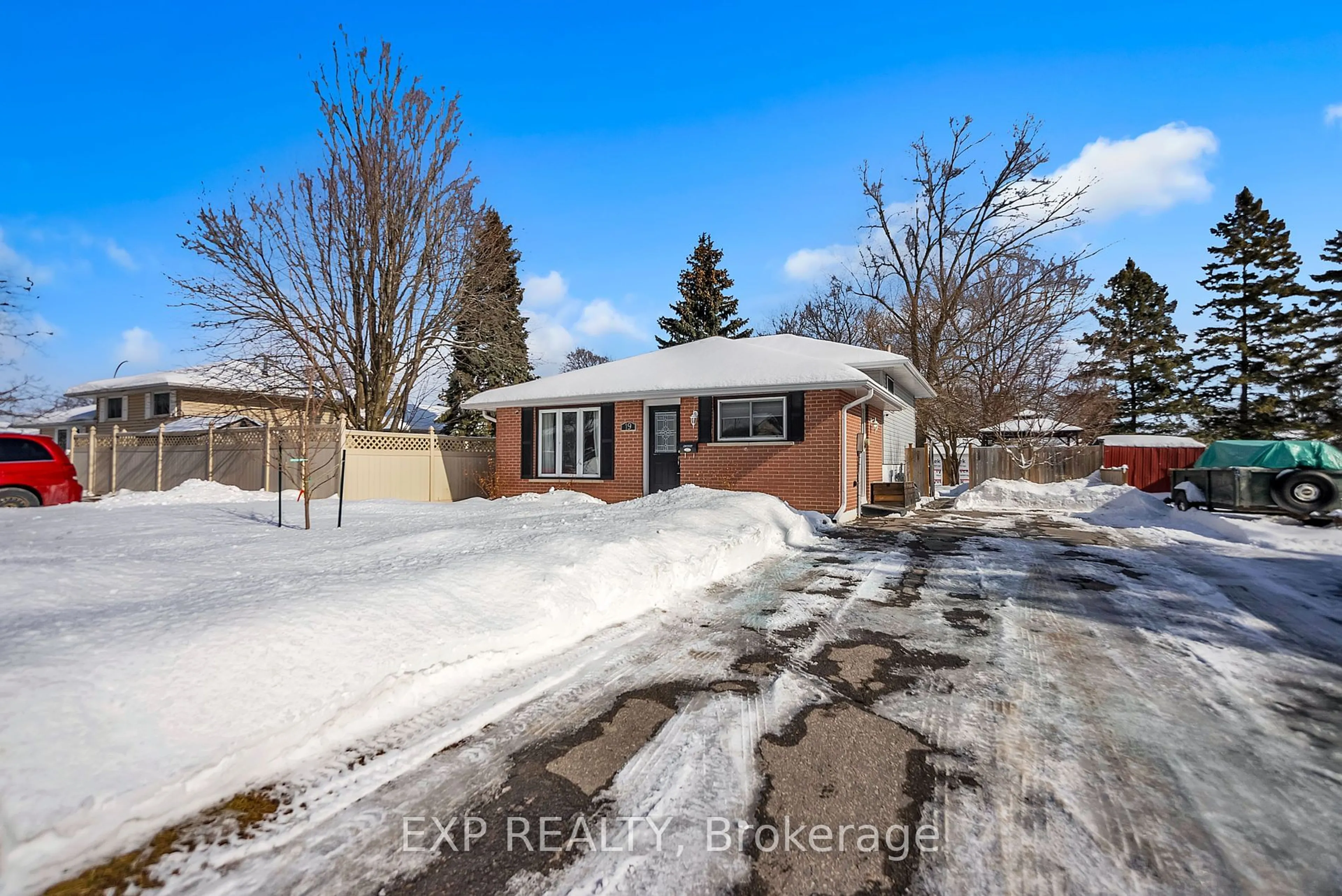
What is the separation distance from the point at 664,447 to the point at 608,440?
4.25 ft

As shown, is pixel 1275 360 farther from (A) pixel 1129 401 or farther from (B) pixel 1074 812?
(B) pixel 1074 812

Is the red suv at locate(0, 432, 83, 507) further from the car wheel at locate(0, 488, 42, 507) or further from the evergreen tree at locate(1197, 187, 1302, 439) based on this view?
the evergreen tree at locate(1197, 187, 1302, 439)

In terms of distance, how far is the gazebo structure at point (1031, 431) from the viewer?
73.2 feet

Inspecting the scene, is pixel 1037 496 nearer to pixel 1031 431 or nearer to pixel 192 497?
pixel 1031 431

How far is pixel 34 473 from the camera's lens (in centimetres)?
1022

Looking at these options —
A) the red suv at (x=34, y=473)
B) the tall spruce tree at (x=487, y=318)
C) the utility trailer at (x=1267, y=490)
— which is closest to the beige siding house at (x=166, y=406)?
the tall spruce tree at (x=487, y=318)

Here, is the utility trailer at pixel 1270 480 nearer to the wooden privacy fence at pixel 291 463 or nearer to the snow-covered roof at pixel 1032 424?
the snow-covered roof at pixel 1032 424

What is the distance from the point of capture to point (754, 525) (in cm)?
761

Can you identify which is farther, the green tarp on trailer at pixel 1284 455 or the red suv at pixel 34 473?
the green tarp on trailer at pixel 1284 455

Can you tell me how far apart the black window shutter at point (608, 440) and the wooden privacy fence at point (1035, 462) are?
1539 centimetres

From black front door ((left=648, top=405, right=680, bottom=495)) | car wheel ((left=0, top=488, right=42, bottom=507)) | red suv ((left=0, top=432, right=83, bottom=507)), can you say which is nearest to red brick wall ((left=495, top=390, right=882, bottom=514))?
black front door ((left=648, top=405, right=680, bottom=495))

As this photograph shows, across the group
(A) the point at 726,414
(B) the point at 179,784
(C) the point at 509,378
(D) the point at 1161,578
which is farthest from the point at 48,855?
(C) the point at 509,378

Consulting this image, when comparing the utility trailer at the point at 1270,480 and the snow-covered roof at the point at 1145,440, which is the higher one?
the snow-covered roof at the point at 1145,440

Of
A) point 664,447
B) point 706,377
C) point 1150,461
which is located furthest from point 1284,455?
point 664,447
